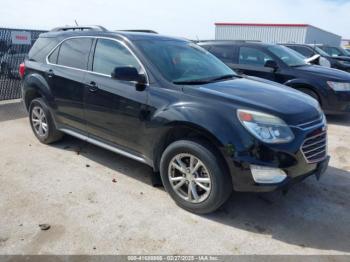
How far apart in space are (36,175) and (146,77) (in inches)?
77.4

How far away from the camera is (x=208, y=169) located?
3.23m

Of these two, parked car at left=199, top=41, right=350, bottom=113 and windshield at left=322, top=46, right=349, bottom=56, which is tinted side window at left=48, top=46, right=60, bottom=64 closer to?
parked car at left=199, top=41, right=350, bottom=113

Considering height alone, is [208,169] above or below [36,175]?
above

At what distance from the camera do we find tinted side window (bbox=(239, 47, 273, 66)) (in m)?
7.70

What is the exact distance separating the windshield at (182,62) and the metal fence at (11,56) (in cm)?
592

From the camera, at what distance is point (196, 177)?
3.41 metres

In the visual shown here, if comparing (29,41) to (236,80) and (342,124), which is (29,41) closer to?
(236,80)

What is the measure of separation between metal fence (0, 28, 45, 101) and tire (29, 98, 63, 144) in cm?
383

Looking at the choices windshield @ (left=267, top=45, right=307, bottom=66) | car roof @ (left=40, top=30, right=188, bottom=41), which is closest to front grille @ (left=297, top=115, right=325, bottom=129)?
car roof @ (left=40, top=30, right=188, bottom=41)

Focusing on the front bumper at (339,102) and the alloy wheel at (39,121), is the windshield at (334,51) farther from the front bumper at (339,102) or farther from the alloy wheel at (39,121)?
the alloy wheel at (39,121)

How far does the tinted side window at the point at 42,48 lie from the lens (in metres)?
5.16

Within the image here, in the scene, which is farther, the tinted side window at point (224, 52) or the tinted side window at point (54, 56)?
the tinted side window at point (224, 52)

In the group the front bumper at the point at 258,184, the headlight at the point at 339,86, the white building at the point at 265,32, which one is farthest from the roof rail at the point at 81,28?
the white building at the point at 265,32

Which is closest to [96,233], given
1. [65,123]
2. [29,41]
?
[65,123]
